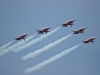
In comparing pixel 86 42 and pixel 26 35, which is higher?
pixel 26 35

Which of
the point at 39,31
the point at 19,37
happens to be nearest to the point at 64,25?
the point at 39,31

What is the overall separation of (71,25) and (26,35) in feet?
55.7

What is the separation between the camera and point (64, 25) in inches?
3627

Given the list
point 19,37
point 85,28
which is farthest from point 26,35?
point 85,28

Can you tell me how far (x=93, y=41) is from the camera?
311ft

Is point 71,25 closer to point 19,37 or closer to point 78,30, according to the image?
point 78,30

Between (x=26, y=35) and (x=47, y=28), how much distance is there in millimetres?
8248

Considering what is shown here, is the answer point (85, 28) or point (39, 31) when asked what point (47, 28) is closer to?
point (39, 31)

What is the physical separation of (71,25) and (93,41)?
1030 centimetres

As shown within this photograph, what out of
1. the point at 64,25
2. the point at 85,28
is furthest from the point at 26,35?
the point at 85,28

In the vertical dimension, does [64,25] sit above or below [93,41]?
above

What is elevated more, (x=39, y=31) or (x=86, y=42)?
(x=39, y=31)

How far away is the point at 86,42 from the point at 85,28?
17.2ft

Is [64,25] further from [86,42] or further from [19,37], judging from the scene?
[19,37]
